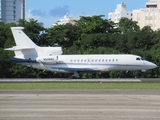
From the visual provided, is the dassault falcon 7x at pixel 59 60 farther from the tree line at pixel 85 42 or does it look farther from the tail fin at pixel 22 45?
the tree line at pixel 85 42

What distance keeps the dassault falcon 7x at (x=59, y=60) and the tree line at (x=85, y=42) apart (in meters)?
2.99

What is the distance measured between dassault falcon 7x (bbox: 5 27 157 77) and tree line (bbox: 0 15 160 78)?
2.99 m

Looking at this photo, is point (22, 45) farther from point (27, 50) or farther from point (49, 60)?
point (49, 60)

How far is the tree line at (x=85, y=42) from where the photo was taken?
56.3m

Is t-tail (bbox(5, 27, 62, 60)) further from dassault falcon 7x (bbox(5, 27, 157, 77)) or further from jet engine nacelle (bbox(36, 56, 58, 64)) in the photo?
jet engine nacelle (bbox(36, 56, 58, 64))

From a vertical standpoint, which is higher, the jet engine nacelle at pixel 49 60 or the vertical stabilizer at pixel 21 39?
the vertical stabilizer at pixel 21 39

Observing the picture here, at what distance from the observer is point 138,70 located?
172 ft

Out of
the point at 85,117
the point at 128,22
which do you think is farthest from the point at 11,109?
the point at 128,22

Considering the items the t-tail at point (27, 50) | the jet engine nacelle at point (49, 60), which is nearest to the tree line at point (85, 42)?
the t-tail at point (27, 50)

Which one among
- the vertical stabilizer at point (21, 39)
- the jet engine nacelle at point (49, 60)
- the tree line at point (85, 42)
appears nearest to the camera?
the jet engine nacelle at point (49, 60)

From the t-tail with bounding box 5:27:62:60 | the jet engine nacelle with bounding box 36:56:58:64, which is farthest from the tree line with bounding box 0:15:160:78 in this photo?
the jet engine nacelle with bounding box 36:56:58:64

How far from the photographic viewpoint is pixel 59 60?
53094 mm

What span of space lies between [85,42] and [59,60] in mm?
16191

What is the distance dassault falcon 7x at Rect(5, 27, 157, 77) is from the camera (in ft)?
169
